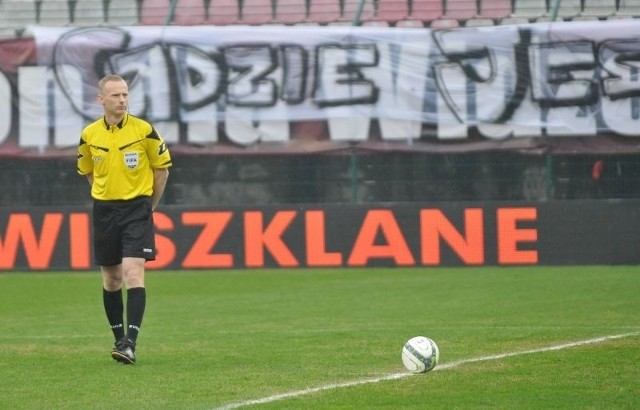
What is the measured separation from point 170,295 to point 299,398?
348 inches

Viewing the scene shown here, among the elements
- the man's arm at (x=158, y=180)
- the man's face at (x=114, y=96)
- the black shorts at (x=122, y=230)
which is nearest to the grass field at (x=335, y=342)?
the black shorts at (x=122, y=230)

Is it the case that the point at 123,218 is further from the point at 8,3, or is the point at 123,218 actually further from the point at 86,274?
the point at 8,3

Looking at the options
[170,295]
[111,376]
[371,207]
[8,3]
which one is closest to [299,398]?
[111,376]

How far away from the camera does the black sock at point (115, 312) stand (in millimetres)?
9852

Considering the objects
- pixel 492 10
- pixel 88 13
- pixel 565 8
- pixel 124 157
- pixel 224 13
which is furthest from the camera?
pixel 88 13

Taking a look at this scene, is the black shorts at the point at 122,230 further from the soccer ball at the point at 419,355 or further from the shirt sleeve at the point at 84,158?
the soccer ball at the point at 419,355

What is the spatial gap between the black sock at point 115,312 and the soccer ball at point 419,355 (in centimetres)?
229

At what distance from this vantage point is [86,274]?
65.3 feet

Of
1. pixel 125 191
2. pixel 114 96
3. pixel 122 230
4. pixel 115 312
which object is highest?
pixel 114 96

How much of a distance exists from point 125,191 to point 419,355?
97.0 inches

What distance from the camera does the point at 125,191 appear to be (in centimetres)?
967

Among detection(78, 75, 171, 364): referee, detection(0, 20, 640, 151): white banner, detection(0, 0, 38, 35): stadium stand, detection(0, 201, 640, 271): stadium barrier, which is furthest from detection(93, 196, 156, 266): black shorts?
detection(0, 0, 38, 35): stadium stand

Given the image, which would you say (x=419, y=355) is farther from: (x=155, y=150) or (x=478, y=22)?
(x=478, y=22)

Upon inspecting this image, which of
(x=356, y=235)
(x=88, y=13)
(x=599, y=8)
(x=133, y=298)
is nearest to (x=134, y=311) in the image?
(x=133, y=298)
